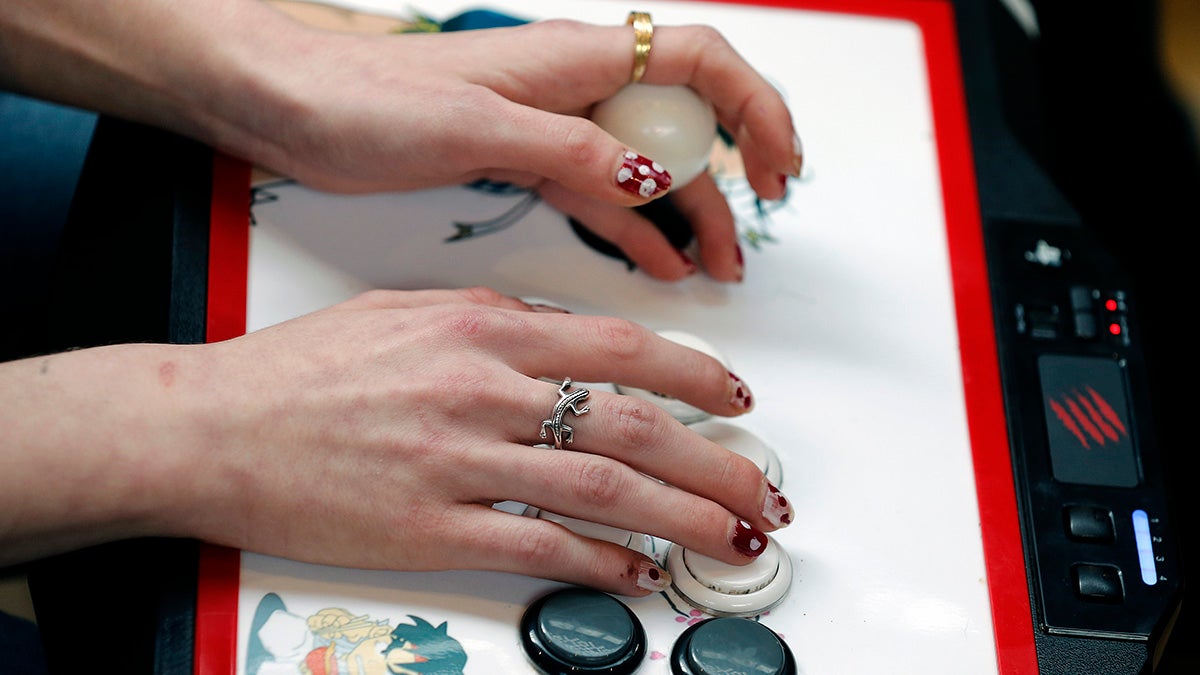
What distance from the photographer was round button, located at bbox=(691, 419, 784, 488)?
0.69m

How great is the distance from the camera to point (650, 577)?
2.05 ft

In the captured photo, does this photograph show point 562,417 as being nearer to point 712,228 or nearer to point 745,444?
point 745,444

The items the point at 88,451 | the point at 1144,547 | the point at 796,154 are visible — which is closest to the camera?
the point at 88,451

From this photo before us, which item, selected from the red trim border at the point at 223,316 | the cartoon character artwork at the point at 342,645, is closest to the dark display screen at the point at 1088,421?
the cartoon character artwork at the point at 342,645

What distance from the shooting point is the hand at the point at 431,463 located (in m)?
0.61

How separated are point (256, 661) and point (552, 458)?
187 mm

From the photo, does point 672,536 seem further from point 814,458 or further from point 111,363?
point 111,363

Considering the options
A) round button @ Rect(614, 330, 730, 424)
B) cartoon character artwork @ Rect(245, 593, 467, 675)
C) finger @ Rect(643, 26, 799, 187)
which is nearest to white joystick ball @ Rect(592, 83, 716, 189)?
finger @ Rect(643, 26, 799, 187)

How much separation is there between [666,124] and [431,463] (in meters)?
0.29

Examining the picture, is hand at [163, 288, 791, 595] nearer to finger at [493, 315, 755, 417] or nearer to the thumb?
finger at [493, 315, 755, 417]

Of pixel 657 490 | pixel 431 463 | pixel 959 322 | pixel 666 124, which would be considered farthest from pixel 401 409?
pixel 959 322

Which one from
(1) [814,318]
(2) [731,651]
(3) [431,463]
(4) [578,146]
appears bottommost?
(2) [731,651]

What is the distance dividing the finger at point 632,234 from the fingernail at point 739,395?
0.13 metres

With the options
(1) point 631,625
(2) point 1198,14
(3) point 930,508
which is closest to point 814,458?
(3) point 930,508
